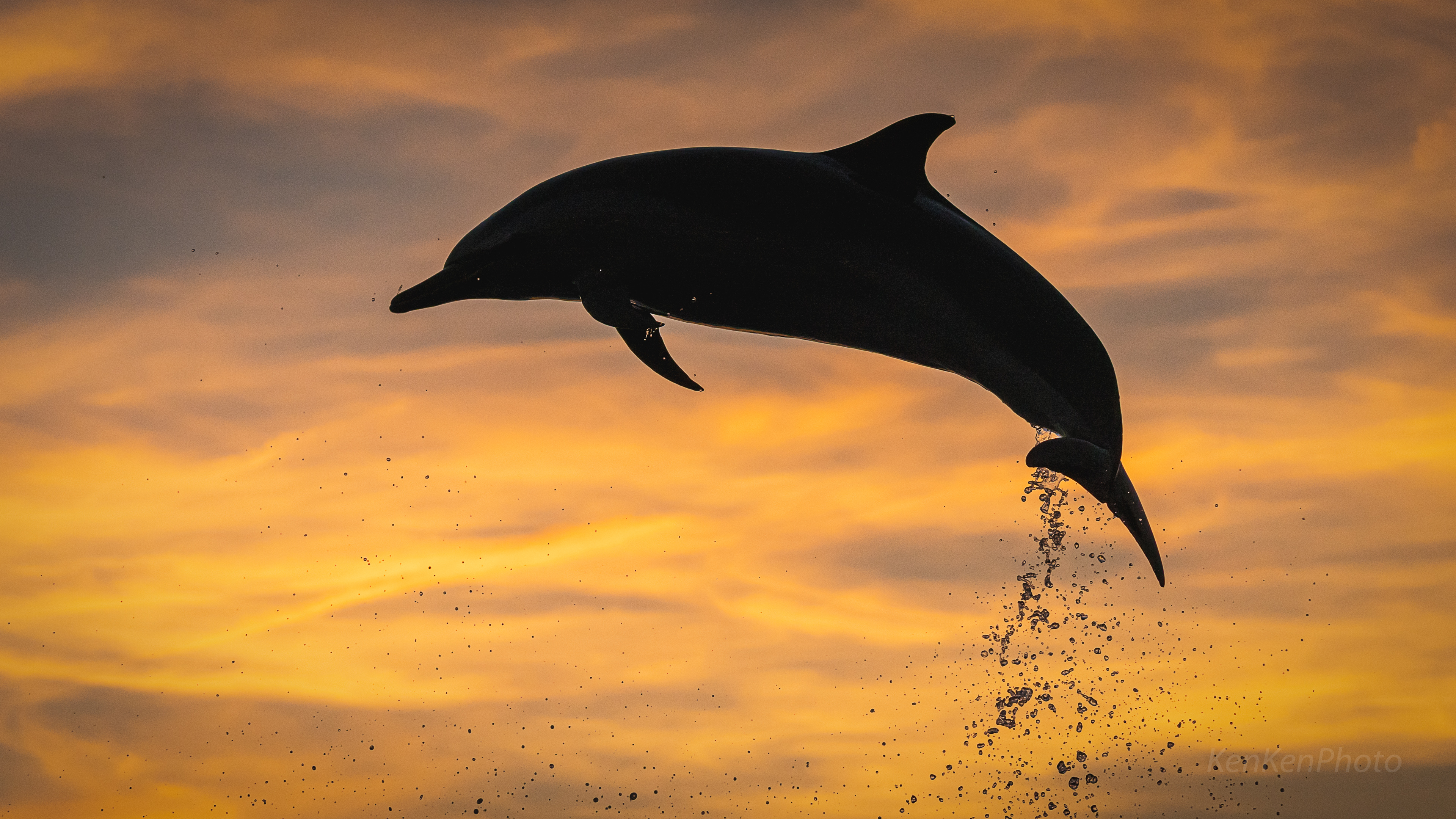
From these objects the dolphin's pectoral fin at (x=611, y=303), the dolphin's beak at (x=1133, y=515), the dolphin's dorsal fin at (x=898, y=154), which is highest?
the dolphin's dorsal fin at (x=898, y=154)

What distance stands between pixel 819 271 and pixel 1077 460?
223 centimetres

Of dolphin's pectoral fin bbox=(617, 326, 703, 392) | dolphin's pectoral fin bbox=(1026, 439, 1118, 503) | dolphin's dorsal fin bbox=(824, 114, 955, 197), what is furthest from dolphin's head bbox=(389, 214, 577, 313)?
dolphin's pectoral fin bbox=(1026, 439, 1118, 503)

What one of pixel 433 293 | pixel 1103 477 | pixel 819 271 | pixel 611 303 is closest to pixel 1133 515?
pixel 1103 477

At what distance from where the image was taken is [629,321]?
8.87 meters

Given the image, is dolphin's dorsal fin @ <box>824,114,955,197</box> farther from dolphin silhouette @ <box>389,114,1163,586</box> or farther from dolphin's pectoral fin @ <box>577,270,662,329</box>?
dolphin's pectoral fin @ <box>577,270,662,329</box>

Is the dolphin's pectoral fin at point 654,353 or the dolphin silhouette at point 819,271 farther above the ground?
the dolphin silhouette at point 819,271

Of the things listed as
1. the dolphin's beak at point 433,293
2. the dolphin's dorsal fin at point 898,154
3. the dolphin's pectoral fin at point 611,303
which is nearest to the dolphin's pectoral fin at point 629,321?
the dolphin's pectoral fin at point 611,303

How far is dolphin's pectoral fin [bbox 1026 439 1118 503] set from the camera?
8.88m

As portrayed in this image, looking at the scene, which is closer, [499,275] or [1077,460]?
[1077,460]

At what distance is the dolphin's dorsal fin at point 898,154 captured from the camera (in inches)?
364

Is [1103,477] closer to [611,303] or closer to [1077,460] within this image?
[1077,460]

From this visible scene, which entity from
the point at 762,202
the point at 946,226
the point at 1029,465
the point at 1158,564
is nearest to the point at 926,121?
the point at 946,226

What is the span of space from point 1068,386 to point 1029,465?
93cm

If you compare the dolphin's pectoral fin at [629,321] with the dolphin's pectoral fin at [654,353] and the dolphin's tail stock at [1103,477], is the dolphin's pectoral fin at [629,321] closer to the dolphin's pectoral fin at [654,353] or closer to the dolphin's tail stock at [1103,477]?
the dolphin's pectoral fin at [654,353]
